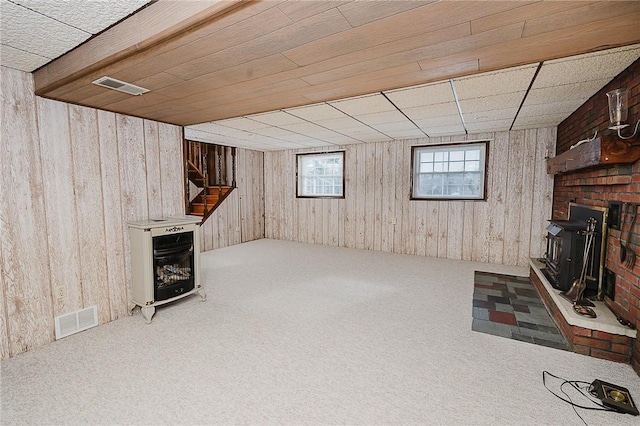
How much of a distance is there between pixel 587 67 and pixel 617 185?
977 millimetres

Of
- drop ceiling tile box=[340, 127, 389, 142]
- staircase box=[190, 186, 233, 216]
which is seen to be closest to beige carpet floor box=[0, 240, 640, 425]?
drop ceiling tile box=[340, 127, 389, 142]

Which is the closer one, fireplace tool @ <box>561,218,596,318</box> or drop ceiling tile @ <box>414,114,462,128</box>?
fireplace tool @ <box>561,218,596,318</box>

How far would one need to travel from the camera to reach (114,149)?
2885mm

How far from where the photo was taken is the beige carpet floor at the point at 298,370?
1674mm

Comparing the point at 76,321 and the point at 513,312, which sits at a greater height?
the point at 76,321

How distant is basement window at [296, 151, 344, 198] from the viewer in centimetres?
659

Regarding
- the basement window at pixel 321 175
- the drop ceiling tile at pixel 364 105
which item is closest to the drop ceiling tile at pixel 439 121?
the drop ceiling tile at pixel 364 105

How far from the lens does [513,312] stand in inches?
119

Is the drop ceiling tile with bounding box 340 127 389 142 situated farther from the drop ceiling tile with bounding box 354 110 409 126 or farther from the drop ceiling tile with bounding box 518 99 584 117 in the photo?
the drop ceiling tile with bounding box 518 99 584 117

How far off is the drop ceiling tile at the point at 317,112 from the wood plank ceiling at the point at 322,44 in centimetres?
83

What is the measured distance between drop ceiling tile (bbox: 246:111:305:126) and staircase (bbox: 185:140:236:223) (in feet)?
9.61

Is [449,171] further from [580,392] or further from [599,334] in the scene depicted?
[580,392]

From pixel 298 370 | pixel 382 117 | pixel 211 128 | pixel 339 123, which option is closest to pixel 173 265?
pixel 298 370

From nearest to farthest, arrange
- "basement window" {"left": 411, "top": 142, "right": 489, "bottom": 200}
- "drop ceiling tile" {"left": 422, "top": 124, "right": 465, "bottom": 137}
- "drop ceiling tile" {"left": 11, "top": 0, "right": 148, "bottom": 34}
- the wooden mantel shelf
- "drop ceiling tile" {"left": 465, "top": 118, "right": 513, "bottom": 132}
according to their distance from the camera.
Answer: "drop ceiling tile" {"left": 11, "top": 0, "right": 148, "bottom": 34}
the wooden mantel shelf
"drop ceiling tile" {"left": 465, "top": 118, "right": 513, "bottom": 132}
"drop ceiling tile" {"left": 422, "top": 124, "right": 465, "bottom": 137}
"basement window" {"left": 411, "top": 142, "right": 489, "bottom": 200}
